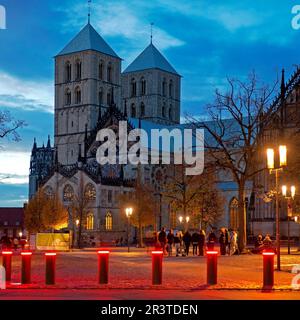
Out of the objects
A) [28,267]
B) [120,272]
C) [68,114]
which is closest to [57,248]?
[120,272]

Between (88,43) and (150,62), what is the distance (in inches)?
667

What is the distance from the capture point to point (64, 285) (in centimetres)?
1981

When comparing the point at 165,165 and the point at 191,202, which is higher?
the point at 165,165

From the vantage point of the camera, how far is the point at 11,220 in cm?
12594

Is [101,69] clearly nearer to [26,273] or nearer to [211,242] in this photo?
[211,242]

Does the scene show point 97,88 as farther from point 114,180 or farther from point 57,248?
point 57,248

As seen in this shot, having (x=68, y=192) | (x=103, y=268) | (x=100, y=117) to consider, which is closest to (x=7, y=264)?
(x=103, y=268)

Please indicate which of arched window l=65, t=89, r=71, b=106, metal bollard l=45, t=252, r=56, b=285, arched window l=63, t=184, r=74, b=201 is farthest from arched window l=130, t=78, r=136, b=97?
metal bollard l=45, t=252, r=56, b=285

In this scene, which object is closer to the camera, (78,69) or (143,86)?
(78,69)

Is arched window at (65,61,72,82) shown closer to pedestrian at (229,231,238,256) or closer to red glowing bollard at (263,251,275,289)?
pedestrian at (229,231,238,256)

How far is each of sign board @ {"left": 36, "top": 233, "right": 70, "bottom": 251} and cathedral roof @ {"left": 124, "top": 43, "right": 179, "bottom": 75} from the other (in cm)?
8562

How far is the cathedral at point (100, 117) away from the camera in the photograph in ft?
322

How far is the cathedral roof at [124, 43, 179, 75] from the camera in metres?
137

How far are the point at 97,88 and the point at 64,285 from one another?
346 feet
